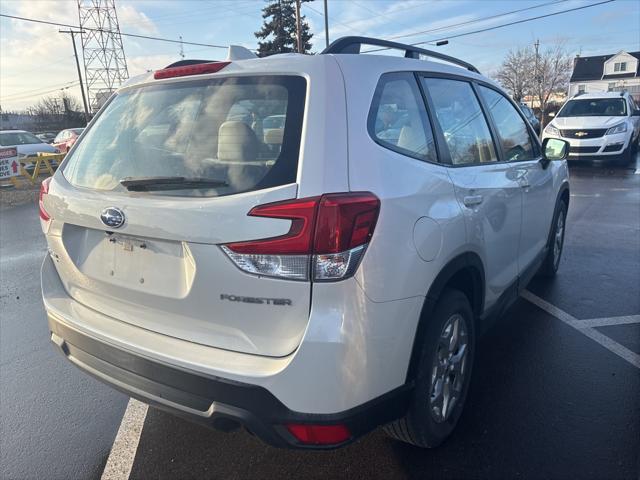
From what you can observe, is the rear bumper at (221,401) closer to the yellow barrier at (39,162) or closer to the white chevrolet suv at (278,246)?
the white chevrolet suv at (278,246)

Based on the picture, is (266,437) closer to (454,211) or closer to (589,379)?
(454,211)

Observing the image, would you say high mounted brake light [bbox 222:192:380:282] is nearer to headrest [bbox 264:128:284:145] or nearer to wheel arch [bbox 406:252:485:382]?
headrest [bbox 264:128:284:145]

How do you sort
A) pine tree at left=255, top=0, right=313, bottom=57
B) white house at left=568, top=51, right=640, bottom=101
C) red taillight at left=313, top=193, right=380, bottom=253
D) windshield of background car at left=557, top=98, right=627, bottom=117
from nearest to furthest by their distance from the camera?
red taillight at left=313, top=193, right=380, bottom=253, windshield of background car at left=557, top=98, right=627, bottom=117, pine tree at left=255, top=0, right=313, bottom=57, white house at left=568, top=51, right=640, bottom=101

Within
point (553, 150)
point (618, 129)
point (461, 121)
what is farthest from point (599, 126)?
point (461, 121)

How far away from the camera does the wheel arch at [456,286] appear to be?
2.09 meters

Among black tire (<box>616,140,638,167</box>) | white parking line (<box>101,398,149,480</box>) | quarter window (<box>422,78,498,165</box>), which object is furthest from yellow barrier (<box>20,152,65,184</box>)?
black tire (<box>616,140,638,167</box>)

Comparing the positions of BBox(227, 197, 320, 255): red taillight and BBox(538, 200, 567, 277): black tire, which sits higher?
BBox(227, 197, 320, 255): red taillight

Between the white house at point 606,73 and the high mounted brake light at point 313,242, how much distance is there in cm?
7323

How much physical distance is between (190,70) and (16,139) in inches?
688

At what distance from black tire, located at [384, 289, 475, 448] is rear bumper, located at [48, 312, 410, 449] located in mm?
122

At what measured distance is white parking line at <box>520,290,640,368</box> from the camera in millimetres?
3381

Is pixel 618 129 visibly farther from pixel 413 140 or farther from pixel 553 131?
pixel 413 140

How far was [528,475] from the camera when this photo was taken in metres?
2.31

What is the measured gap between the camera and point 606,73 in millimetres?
67125
